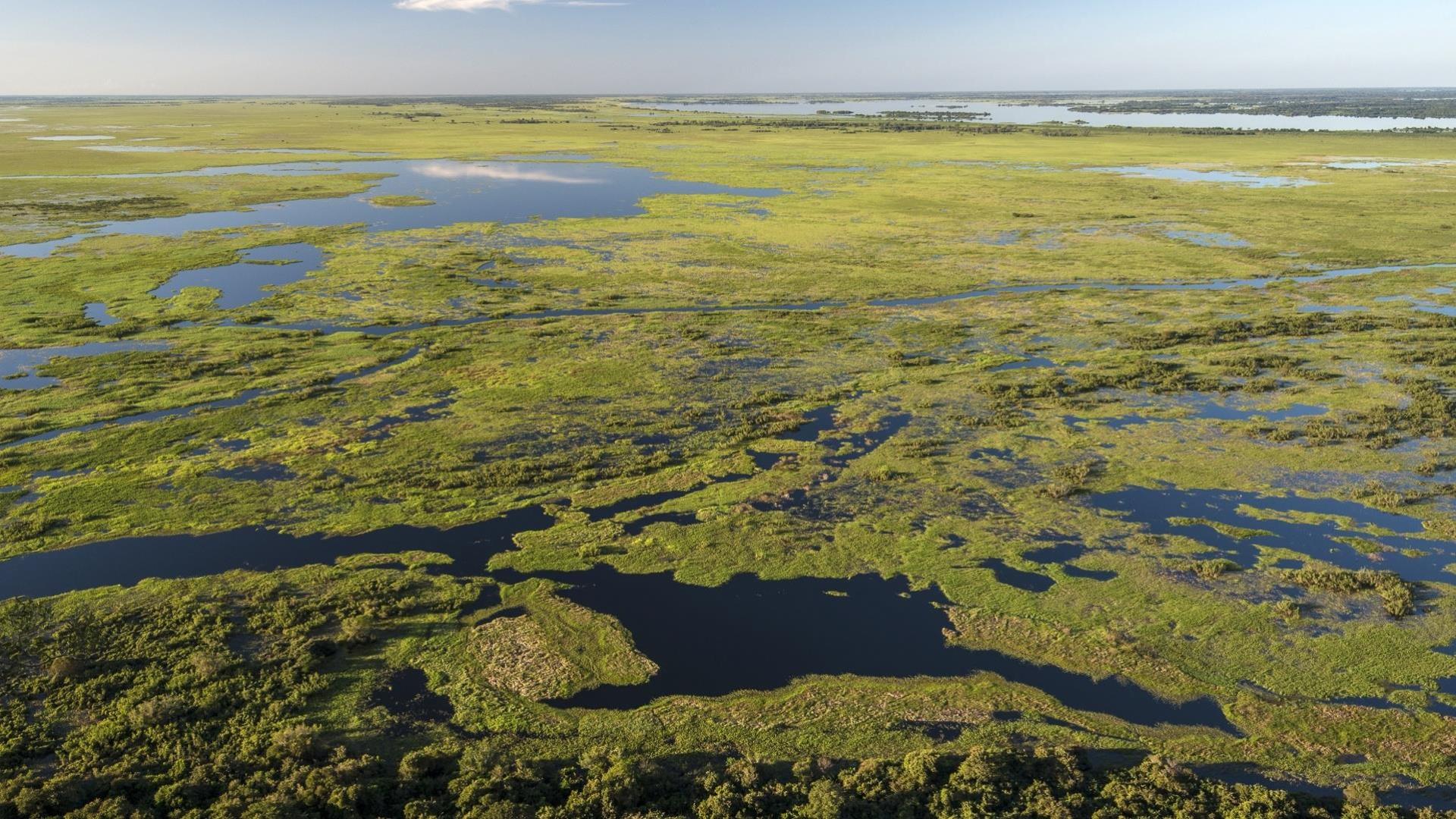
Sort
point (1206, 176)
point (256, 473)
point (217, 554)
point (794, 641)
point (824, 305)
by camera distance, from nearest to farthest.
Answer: point (794, 641), point (217, 554), point (256, 473), point (824, 305), point (1206, 176)

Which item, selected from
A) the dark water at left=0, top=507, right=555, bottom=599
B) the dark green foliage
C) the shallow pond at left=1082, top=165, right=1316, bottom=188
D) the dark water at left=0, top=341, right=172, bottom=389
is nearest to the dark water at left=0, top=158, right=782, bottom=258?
the dark water at left=0, top=341, right=172, bottom=389

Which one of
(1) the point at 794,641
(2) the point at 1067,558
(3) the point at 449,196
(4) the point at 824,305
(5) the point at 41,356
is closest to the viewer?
(1) the point at 794,641

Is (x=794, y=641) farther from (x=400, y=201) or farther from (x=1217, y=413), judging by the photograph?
(x=400, y=201)

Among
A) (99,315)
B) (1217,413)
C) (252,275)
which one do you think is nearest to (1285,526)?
(1217,413)

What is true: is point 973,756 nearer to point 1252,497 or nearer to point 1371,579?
point 1371,579

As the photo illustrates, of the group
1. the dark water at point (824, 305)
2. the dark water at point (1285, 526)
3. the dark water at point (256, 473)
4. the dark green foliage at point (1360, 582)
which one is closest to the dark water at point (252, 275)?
the dark water at point (824, 305)

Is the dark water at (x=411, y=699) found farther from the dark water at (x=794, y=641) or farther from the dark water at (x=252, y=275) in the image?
the dark water at (x=252, y=275)

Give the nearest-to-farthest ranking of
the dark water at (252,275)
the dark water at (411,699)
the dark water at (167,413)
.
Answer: the dark water at (411,699)
the dark water at (167,413)
the dark water at (252,275)

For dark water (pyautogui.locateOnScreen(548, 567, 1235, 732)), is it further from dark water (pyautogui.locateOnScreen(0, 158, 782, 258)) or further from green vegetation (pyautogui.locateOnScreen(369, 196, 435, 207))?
green vegetation (pyautogui.locateOnScreen(369, 196, 435, 207))
